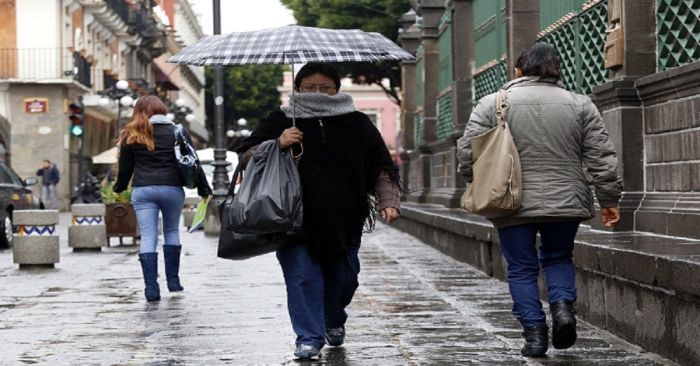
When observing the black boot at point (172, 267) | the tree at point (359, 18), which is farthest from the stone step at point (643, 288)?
the tree at point (359, 18)

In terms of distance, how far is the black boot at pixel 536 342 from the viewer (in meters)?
7.47

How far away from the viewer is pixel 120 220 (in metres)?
21.4

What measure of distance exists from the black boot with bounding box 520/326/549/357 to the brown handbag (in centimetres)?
63

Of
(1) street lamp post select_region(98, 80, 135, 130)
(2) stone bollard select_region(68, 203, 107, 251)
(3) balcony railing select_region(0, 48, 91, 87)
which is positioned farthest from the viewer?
(3) balcony railing select_region(0, 48, 91, 87)

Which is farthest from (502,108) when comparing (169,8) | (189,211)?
(169,8)

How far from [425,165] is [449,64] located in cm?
345

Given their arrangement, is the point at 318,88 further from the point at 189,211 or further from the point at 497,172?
the point at 189,211

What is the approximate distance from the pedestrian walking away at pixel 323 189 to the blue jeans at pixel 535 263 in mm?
729

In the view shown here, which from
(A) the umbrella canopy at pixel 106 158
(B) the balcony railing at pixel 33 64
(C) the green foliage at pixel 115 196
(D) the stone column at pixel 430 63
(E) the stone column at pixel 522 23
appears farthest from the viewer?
(A) the umbrella canopy at pixel 106 158

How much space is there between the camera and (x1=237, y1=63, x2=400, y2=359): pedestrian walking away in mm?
7664

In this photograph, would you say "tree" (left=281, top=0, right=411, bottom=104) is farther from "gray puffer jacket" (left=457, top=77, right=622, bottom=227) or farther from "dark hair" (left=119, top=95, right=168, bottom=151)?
"gray puffer jacket" (left=457, top=77, right=622, bottom=227)

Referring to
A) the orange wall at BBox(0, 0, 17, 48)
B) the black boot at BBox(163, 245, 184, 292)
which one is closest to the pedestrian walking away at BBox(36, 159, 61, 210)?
the orange wall at BBox(0, 0, 17, 48)

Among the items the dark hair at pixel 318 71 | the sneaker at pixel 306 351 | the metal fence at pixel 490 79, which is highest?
the metal fence at pixel 490 79

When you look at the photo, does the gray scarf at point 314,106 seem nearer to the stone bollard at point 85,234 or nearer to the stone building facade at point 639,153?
the stone building facade at point 639,153
